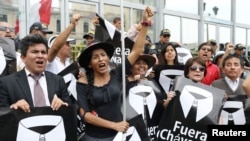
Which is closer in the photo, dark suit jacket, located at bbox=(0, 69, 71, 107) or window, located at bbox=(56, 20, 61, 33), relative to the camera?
dark suit jacket, located at bbox=(0, 69, 71, 107)

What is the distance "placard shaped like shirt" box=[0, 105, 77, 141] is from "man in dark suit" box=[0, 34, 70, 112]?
0.06 metres

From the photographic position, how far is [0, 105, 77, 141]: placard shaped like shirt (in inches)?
120

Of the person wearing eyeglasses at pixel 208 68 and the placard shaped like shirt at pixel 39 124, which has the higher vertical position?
the person wearing eyeglasses at pixel 208 68

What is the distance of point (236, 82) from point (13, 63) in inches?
84.4

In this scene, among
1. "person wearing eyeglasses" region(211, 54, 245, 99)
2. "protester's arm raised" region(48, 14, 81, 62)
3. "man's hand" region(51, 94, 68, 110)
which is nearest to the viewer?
"man's hand" region(51, 94, 68, 110)

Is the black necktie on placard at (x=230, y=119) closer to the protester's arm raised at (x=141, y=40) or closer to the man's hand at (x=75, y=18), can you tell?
the protester's arm raised at (x=141, y=40)

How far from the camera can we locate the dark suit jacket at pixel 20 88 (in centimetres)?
304

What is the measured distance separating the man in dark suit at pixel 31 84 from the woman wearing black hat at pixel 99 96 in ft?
0.90

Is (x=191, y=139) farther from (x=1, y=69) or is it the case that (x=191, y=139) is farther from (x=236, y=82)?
(x=1, y=69)

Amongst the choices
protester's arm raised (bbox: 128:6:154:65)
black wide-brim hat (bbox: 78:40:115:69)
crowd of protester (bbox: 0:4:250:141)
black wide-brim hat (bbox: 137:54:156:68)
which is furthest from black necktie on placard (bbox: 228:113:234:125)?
black wide-brim hat (bbox: 78:40:115:69)

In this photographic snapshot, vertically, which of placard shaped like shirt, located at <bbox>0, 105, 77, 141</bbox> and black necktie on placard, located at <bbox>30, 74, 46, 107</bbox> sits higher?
black necktie on placard, located at <bbox>30, 74, 46, 107</bbox>

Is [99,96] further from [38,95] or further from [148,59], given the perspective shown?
[148,59]

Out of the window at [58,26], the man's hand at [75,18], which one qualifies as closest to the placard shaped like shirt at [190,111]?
the man's hand at [75,18]

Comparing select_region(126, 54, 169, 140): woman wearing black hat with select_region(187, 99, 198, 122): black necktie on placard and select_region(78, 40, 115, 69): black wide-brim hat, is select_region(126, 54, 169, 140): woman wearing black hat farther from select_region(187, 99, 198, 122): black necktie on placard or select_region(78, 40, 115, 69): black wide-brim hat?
select_region(78, 40, 115, 69): black wide-brim hat
